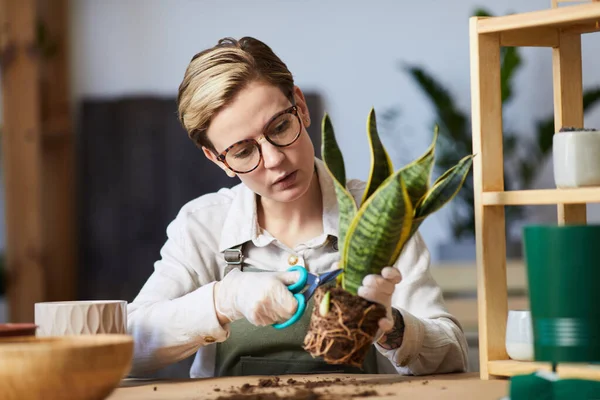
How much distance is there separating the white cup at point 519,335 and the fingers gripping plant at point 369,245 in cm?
24

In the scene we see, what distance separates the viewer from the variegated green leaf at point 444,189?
1178mm

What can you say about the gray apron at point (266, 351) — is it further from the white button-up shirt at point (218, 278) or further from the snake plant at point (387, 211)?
the snake plant at point (387, 211)

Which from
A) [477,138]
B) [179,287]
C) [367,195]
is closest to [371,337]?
[367,195]

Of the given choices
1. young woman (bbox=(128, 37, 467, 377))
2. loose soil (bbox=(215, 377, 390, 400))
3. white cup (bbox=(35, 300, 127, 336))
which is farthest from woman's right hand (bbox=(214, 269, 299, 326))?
white cup (bbox=(35, 300, 127, 336))

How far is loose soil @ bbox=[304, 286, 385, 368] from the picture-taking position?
1.18 metres

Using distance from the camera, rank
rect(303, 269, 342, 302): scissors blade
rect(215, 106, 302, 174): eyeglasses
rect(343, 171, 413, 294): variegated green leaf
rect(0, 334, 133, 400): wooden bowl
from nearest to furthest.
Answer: rect(0, 334, 133, 400): wooden bowl
rect(343, 171, 413, 294): variegated green leaf
rect(303, 269, 342, 302): scissors blade
rect(215, 106, 302, 174): eyeglasses

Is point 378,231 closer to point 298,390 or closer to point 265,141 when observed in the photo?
point 298,390

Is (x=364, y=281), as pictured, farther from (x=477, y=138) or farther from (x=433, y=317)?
(x=433, y=317)

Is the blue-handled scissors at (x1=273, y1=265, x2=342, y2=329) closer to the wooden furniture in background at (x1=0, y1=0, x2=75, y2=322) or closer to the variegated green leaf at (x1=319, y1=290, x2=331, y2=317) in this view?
the variegated green leaf at (x1=319, y1=290, x2=331, y2=317)

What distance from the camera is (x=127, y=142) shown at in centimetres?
413

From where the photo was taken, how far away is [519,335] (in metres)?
1.30

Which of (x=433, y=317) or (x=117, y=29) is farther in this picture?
(x=117, y=29)

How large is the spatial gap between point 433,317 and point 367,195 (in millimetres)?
464

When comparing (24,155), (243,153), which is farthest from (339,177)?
(24,155)
